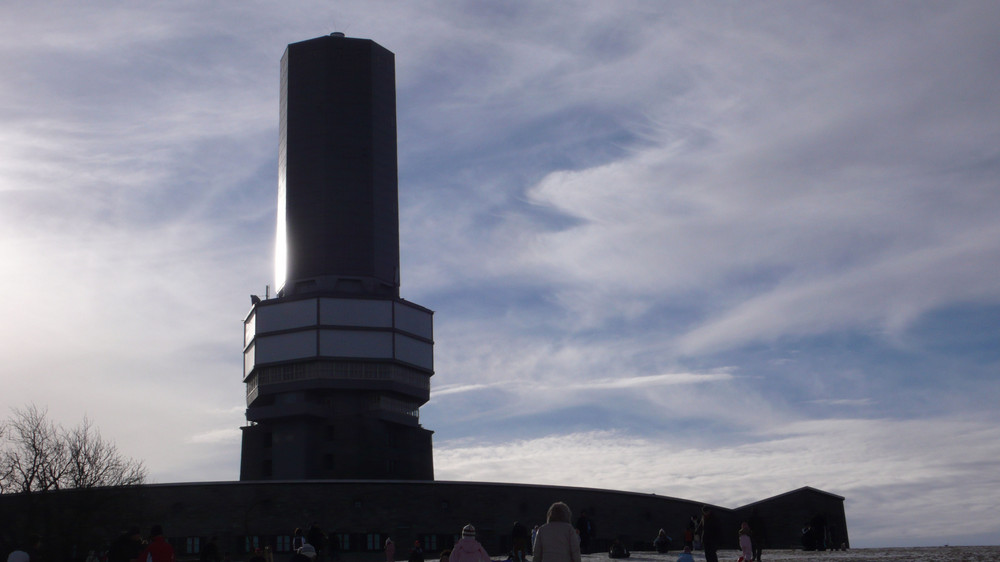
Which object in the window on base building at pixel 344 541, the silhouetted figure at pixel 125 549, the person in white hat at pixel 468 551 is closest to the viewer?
the person in white hat at pixel 468 551

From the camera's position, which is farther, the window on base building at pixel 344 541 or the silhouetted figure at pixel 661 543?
the window on base building at pixel 344 541

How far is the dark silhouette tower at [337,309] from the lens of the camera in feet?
283

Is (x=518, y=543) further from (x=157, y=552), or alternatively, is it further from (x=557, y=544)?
(x=557, y=544)

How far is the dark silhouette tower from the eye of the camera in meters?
86.2

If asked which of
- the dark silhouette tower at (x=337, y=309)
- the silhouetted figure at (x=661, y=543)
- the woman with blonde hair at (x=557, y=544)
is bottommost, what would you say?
the woman with blonde hair at (x=557, y=544)

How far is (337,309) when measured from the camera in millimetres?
87625

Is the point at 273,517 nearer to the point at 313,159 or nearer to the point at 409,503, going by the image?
the point at 409,503

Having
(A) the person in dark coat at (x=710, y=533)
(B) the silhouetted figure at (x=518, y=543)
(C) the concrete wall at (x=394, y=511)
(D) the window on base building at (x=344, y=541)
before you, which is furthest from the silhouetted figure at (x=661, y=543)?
(D) the window on base building at (x=344, y=541)

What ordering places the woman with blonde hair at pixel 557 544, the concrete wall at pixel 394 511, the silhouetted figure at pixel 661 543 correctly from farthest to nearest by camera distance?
the concrete wall at pixel 394 511 < the silhouetted figure at pixel 661 543 < the woman with blonde hair at pixel 557 544

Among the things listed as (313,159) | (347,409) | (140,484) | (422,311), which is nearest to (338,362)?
(347,409)

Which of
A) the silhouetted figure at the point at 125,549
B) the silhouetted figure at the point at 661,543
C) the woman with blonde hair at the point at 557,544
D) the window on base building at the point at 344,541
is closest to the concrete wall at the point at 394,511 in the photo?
the window on base building at the point at 344,541

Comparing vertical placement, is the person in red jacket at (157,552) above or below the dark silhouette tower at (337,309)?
below

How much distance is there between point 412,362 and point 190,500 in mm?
27135

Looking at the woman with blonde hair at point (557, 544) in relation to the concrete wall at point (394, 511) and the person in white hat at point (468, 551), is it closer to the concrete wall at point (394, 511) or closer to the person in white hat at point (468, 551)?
the person in white hat at point (468, 551)
